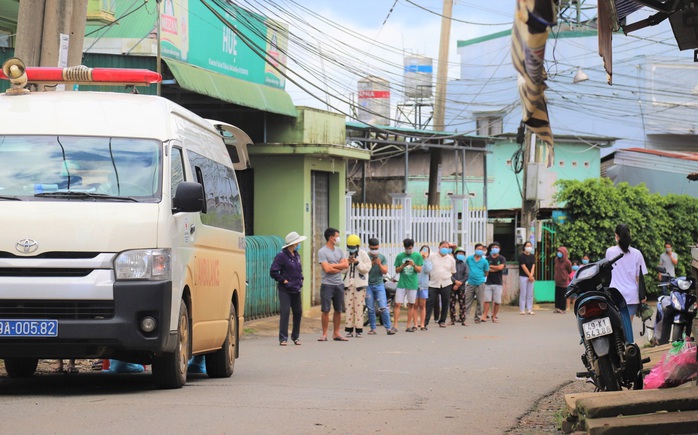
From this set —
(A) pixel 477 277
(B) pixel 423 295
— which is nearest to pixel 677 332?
(B) pixel 423 295

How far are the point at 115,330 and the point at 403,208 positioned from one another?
20899 millimetres

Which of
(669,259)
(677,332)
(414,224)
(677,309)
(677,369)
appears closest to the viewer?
(677,369)

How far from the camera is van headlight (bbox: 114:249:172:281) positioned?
9.67 m

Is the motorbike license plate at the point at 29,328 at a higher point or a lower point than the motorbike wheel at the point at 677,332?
higher

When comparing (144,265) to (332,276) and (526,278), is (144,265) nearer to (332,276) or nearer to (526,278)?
(332,276)

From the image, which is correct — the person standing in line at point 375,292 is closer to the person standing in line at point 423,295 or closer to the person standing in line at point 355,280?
the person standing in line at point 355,280

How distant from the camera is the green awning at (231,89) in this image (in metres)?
20.5

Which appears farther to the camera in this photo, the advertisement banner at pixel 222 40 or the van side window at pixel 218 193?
the advertisement banner at pixel 222 40

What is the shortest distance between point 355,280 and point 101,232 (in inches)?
449

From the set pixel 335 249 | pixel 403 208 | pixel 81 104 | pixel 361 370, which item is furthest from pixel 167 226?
pixel 403 208

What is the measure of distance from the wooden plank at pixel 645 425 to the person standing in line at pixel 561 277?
2265 cm

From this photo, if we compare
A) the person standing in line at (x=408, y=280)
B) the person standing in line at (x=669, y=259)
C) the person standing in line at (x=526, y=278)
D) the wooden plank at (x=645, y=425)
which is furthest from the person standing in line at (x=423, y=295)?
the wooden plank at (x=645, y=425)

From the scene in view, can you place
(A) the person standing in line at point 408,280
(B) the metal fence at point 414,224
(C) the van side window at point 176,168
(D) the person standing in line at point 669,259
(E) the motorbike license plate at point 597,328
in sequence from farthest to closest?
(D) the person standing in line at point 669,259
(B) the metal fence at point 414,224
(A) the person standing in line at point 408,280
(C) the van side window at point 176,168
(E) the motorbike license plate at point 597,328

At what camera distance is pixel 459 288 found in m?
25.6
